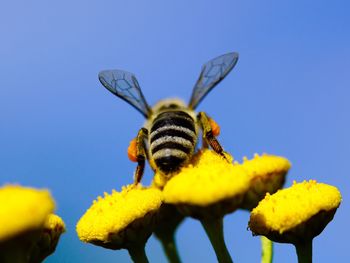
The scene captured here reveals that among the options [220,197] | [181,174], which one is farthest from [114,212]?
[220,197]

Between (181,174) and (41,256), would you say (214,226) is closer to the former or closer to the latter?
(181,174)

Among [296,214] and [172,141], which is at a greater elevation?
[172,141]

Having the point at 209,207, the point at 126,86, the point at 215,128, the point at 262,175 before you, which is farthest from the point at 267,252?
the point at 126,86

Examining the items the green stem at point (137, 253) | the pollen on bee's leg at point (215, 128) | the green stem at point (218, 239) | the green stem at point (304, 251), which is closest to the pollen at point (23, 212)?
the green stem at point (218, 239)

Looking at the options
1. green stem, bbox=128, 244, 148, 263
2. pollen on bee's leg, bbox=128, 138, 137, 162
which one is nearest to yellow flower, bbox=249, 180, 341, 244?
green stem, bbox=128, 244, 148, 263

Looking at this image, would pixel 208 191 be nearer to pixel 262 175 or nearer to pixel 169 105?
pixel 262 175

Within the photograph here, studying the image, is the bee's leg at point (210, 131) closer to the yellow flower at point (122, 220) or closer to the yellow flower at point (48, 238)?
the yellow flower at point (122, 220)

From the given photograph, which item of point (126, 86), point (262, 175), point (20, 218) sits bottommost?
point (20, 218)
